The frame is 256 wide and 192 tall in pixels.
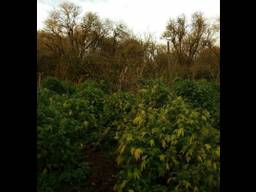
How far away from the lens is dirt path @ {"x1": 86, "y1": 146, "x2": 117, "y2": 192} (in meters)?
4.56

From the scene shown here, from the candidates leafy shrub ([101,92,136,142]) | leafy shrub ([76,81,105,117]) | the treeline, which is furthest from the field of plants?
the treeline

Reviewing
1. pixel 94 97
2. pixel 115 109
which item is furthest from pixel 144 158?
pixel 94 97

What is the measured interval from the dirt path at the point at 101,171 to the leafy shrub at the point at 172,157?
371 mm

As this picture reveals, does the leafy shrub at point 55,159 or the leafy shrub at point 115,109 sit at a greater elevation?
the leafy shrub at point 115,109

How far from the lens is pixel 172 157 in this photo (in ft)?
13.1

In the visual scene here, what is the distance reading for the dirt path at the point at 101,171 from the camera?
4.56 m

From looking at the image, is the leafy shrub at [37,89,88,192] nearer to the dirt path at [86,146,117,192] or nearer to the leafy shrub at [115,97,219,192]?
the dirt path at [86,146,117,192]

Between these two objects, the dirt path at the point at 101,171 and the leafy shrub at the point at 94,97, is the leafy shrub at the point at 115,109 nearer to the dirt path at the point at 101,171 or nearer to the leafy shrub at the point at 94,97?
the leafy shrub at the point at 94,97

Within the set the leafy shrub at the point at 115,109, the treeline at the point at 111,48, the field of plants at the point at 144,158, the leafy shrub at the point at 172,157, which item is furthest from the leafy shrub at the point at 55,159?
the treeline at the point at 111,48
